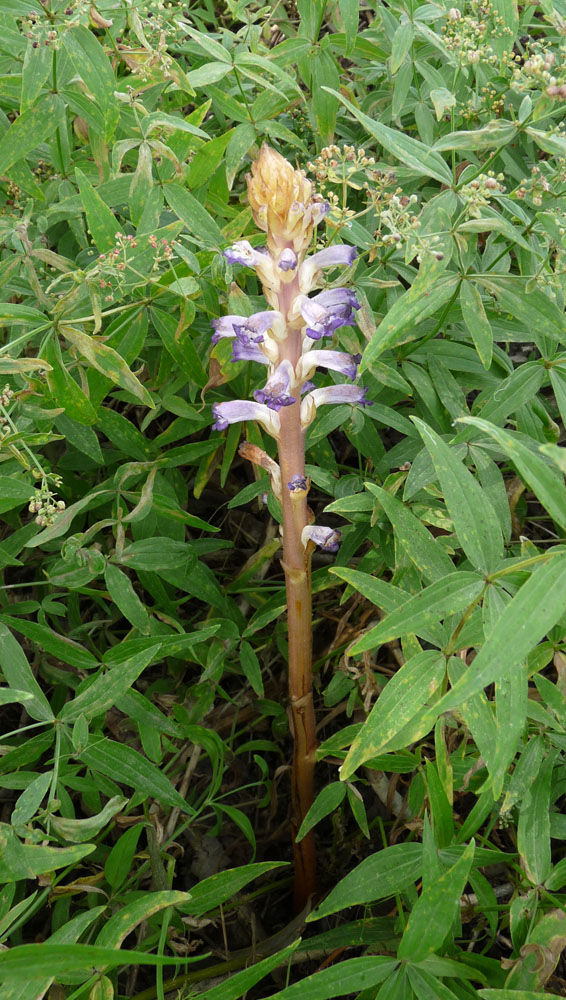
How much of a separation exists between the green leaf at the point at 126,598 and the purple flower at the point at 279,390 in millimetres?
739

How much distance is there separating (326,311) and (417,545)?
498mm

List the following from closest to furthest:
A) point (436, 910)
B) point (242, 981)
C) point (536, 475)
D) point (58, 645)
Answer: point (536, 475) < point (436, 910) < point (242, 981) < point (58, 645)

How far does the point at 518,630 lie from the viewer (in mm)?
1115

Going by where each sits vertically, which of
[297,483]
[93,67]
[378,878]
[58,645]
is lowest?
[378,878]

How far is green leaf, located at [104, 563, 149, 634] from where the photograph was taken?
1.97 m

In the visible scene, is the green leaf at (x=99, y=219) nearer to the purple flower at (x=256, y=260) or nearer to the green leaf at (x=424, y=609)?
the purple flower at (x=256, y=260)

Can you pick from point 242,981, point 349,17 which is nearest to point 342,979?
point 242,981

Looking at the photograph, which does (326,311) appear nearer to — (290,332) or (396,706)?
(290,332)

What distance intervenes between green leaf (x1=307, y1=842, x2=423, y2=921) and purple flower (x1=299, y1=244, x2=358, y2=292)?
1161mm

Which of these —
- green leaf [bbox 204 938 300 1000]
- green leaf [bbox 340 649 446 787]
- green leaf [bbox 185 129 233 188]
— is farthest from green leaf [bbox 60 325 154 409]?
green leaf [bbox 204 938 300 1000]

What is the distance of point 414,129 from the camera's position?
2.58m

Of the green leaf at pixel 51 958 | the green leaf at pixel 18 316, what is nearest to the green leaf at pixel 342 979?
the green leaf at pixel 51 958

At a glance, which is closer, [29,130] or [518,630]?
[518,630]

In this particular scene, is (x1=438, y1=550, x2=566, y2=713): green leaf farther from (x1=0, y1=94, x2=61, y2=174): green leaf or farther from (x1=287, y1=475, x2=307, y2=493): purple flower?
(x1=0, y1=94, x2=61, y2=174): green leaf
